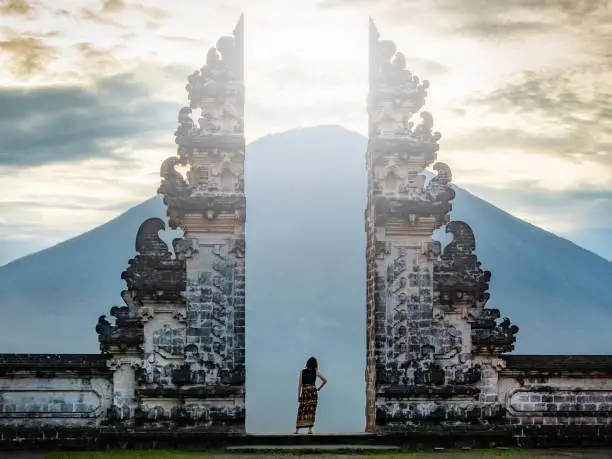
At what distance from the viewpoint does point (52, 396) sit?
1858 centimetres

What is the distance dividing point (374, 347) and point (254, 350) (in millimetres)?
89585

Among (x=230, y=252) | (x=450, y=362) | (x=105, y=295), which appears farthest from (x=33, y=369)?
(x=105, y=295)

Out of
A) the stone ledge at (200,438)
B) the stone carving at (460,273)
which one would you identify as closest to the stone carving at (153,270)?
the stone ledge at (200,438)

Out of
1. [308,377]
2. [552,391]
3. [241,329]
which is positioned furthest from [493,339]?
[241,329]

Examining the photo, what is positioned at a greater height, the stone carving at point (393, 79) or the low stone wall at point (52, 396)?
the stone carving at point (393, 79)

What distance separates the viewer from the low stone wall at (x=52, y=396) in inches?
727

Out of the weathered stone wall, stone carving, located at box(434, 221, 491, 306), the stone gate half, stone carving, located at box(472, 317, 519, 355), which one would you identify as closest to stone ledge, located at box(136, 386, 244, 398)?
the stone gate half

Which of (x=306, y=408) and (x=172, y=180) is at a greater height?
(x=172, y=180)

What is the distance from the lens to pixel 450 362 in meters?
19.2

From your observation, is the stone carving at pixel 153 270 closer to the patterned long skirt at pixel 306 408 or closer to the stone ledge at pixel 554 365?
the patterned long skirt at pixel 306 408

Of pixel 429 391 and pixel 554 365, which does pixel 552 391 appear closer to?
pixel 554 365

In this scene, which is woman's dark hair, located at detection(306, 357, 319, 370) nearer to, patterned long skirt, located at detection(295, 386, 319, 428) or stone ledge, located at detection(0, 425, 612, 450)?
patterned long skirt, located at detection(295, 386, 319, 428)

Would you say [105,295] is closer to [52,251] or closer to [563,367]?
[52,251]

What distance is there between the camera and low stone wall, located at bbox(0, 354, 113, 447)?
18.5 metres
